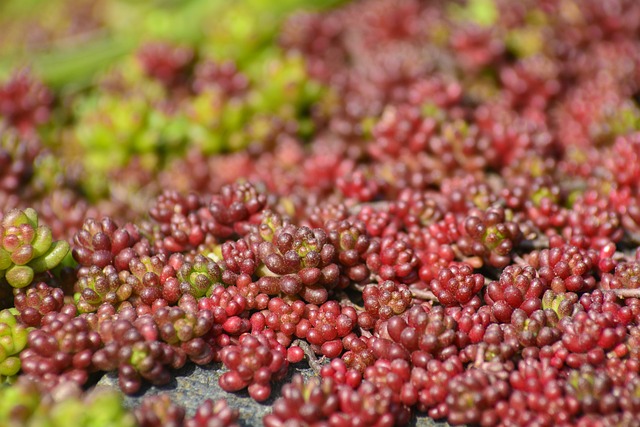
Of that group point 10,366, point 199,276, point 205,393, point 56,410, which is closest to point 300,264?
point 199,276

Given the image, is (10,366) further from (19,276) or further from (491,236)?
(491,236)

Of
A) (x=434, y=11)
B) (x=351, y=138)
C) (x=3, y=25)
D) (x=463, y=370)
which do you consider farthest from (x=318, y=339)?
(x=3, y=25)

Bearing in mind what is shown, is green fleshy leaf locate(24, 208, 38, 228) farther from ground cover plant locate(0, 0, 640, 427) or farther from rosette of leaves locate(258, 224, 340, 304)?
rosette of leaves locate(258, 224, 340, 304)

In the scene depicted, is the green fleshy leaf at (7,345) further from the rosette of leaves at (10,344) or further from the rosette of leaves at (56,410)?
the rosette of leaves at (56,410)

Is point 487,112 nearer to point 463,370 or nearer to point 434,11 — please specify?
point 434,11

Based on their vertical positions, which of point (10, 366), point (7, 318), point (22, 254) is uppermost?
point (22, 254)

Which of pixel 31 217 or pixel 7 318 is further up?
pixel 31 217
